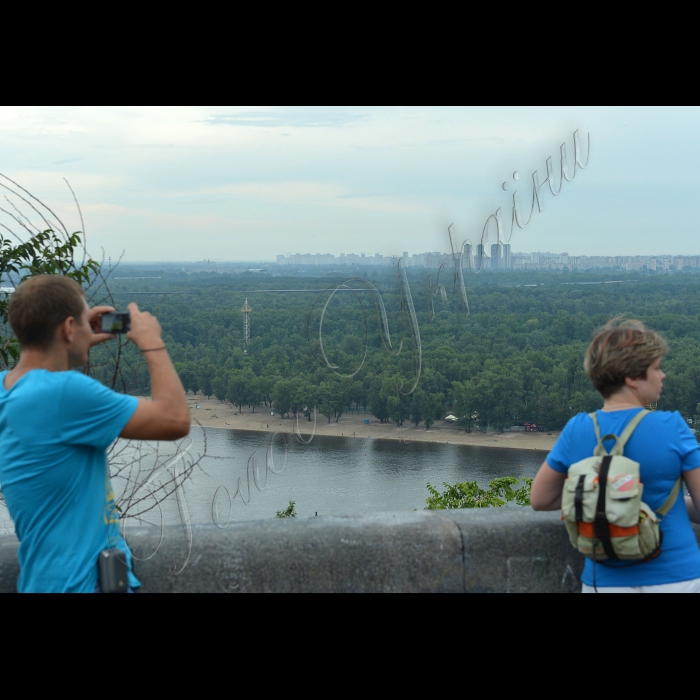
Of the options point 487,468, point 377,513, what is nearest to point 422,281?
point 377,513

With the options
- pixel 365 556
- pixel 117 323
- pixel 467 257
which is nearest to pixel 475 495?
pixel 467 257

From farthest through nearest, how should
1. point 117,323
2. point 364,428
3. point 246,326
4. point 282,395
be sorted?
point 364,428 < point 246,326 < point 282,395 < point 117,323

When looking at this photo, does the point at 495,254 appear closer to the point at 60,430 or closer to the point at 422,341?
the point at 422,341

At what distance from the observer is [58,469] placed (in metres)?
1.93

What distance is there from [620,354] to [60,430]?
58.0 inches

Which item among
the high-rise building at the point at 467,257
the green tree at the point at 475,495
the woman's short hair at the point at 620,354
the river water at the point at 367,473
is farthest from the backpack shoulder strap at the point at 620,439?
the river water at the point at 367,473

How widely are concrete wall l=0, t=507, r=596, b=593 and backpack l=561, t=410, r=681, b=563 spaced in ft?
1.75

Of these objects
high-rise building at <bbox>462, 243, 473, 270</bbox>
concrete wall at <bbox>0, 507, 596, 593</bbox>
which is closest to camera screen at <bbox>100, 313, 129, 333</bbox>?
concrete wall at <bbox>0, 507, 596, 593</bbox>

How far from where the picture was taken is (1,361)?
383cm

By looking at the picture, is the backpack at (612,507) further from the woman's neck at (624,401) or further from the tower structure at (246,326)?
the tower structure at (246,326)

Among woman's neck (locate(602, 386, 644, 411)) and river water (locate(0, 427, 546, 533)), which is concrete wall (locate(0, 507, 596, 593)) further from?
river water (locate(0, 427, 546, 533))

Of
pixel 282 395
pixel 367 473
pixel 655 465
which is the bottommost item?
pixel 367 473

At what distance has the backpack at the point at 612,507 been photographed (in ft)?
6.90

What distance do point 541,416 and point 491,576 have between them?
946cm
